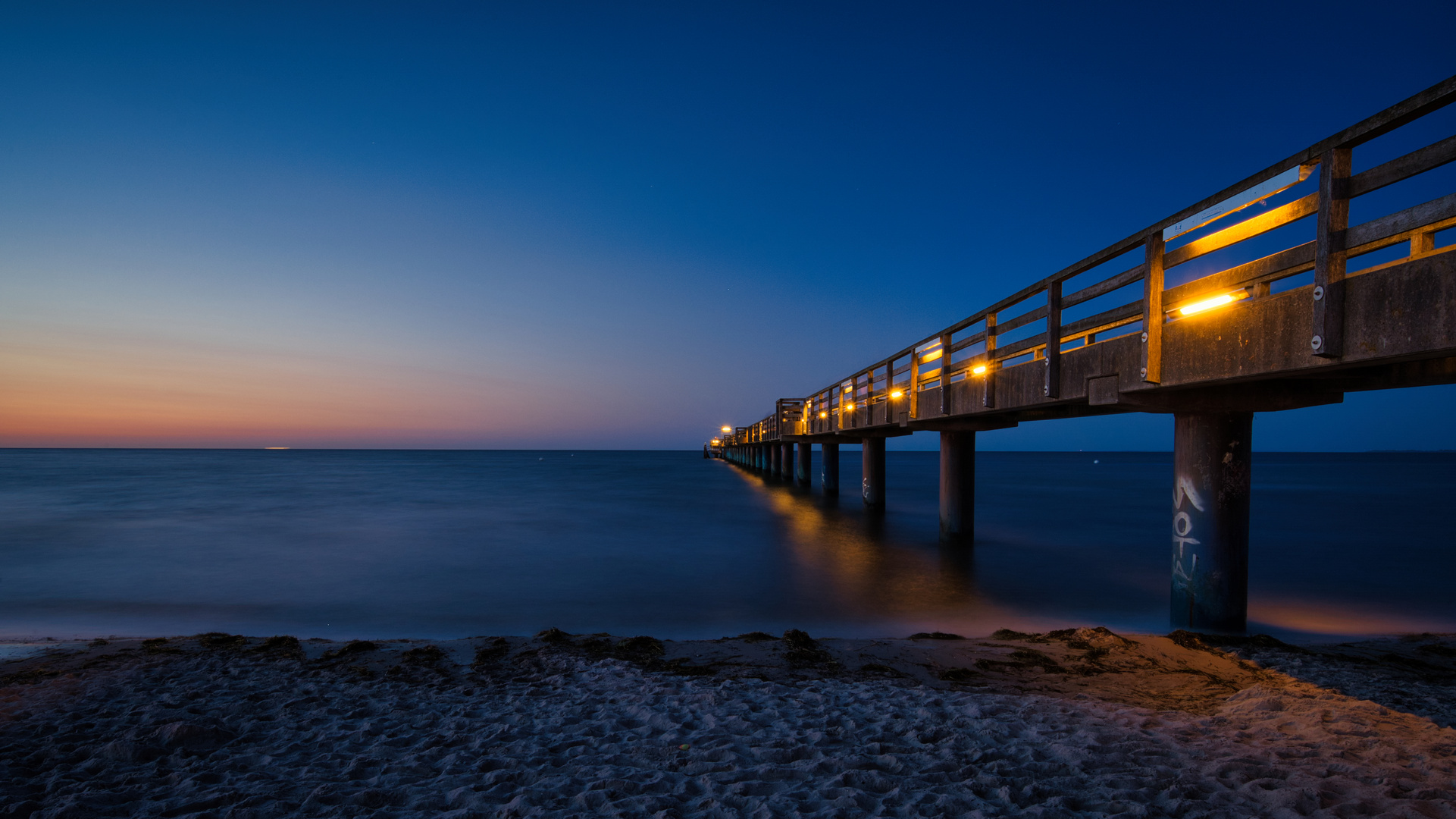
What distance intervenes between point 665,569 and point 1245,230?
10.9 meters

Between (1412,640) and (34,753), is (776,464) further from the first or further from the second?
(34,753)

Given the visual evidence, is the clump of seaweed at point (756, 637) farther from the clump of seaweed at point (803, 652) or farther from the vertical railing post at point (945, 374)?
the vertical railing post at point (945, 374)

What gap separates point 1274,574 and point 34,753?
684 inches

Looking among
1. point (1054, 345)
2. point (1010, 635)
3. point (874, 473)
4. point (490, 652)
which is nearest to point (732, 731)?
point (490, 652)

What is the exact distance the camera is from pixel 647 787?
11.8ft

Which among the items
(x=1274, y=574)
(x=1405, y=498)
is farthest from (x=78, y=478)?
(x=1405, y=498)

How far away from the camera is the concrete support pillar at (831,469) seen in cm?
2766

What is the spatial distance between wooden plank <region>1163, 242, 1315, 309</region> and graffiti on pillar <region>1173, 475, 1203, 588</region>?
87.3 inches

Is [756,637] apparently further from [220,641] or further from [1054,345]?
[220,641]

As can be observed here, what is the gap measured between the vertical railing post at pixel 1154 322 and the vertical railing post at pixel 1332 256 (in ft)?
5.72

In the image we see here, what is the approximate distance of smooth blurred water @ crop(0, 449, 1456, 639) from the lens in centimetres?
941

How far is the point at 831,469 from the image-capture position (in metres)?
27.9

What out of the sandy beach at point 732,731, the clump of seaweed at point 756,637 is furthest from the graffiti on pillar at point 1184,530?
the clump of seaweed at point 756,637

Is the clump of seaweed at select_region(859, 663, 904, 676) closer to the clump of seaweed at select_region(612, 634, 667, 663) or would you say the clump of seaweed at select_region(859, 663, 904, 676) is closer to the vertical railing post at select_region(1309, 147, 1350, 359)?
the clump of seaweed at select_region(612, 634, 667, 663)
